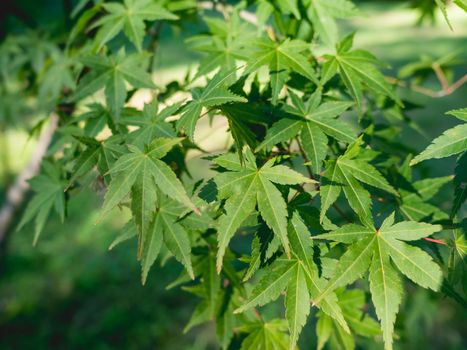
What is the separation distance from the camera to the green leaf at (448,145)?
1.09 meters

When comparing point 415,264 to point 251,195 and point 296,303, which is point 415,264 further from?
point 251,195

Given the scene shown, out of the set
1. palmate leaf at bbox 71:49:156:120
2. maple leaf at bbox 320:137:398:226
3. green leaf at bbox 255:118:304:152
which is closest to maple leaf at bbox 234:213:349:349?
maple leaf at bbox 320:137:398:226

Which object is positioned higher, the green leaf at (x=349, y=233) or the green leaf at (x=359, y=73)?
the green leaf at (x=359, y=73)

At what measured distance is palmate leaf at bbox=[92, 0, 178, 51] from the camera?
1643 millimetres

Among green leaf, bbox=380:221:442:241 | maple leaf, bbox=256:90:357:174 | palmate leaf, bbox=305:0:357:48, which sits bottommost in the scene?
green leaf, bbox=380:221:442:241

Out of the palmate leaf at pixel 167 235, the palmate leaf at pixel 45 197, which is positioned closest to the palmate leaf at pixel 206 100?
the palmate leaf at pixel 167 235

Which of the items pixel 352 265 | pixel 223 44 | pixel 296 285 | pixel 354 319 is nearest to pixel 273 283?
pixel 296 285

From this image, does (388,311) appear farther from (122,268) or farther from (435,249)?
(122,268)

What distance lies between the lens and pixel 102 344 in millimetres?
3158

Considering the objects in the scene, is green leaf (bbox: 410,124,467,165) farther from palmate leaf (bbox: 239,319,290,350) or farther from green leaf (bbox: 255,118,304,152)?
palmate leaf (bbox: 239,319,290,350)

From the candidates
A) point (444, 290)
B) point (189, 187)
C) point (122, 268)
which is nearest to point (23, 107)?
point (122, 268)

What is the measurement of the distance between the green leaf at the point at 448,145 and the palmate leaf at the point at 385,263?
172 mm

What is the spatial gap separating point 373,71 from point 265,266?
73 cm

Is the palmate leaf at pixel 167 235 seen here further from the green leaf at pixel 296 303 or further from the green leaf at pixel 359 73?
the green leaf at pixel 359 73
